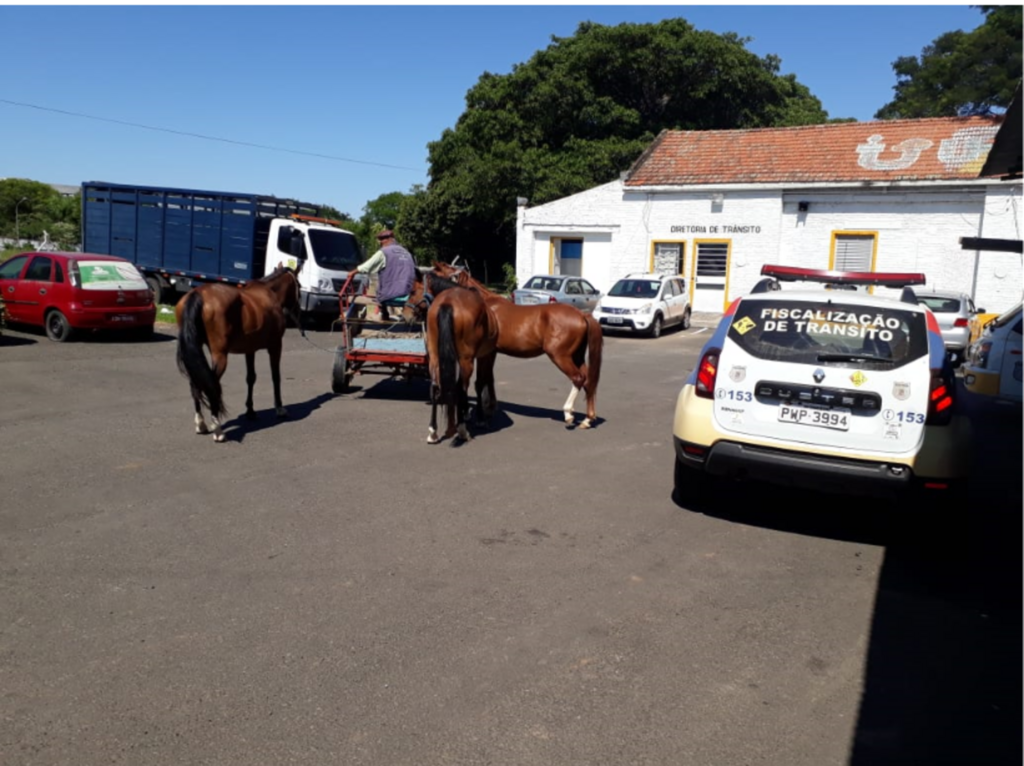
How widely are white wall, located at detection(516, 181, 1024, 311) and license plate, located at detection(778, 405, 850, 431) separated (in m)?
20.8

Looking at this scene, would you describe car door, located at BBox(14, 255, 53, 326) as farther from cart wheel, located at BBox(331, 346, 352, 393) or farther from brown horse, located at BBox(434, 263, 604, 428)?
brown horse, located at BBox(434, 263, 604, 428)

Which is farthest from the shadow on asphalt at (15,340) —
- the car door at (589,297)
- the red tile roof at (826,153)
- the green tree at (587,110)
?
the green tree at (587,110)

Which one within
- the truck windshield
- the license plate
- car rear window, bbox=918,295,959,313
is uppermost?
the truck windshield

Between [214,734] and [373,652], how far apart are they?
35.4 inches

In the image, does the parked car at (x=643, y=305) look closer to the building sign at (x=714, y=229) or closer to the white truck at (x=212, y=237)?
the building sign at (x=714, y=229)

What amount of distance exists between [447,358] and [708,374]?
3149 millimetres

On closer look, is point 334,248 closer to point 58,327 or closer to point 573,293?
point 58,327

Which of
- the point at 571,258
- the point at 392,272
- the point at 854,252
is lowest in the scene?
the point at 392,272

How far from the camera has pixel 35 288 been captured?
1557 centimetres

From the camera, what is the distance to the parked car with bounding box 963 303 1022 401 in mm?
9367

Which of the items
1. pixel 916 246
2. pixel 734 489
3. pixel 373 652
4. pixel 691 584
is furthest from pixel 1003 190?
pixel 373 652

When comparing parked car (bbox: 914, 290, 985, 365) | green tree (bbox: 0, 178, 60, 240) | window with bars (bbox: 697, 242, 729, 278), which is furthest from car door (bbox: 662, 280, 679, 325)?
green tree (bbox: 0, 178, 60, 240)

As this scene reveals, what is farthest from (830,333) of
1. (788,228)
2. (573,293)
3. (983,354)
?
(788,228)

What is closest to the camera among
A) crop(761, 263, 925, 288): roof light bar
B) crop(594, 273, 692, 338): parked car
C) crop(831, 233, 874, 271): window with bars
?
crop(761, 263, 925, 288): roof light bar
